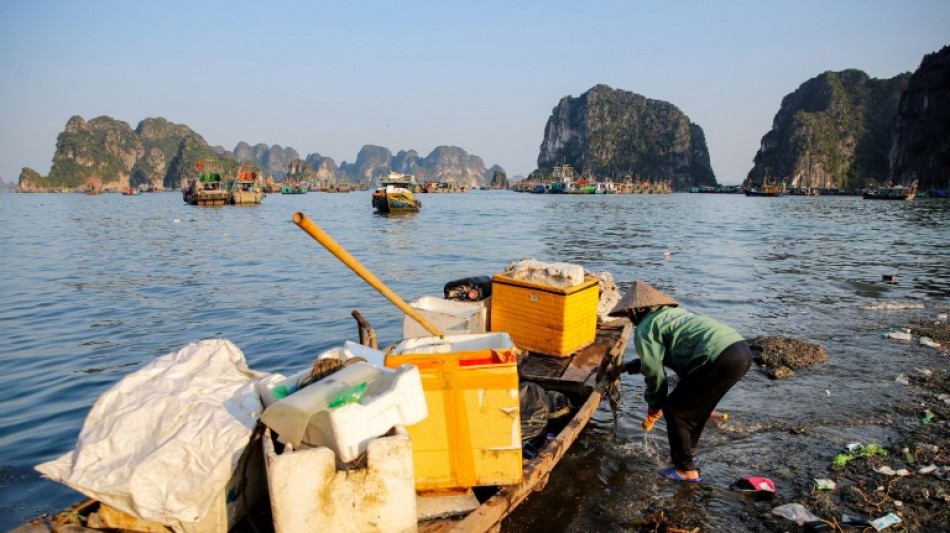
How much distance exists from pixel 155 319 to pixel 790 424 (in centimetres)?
1234

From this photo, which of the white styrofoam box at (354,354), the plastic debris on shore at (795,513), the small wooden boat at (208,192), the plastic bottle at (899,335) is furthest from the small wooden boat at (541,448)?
the small wooden boat at (208,192)

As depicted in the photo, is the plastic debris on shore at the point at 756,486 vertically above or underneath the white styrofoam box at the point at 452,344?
underneath

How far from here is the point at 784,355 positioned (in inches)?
336

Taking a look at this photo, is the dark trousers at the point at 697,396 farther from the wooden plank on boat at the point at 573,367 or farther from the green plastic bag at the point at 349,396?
the green plastic bag at the point at 349,396

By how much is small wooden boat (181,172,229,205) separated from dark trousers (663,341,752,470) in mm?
69619

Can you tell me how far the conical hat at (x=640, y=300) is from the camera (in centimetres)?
486

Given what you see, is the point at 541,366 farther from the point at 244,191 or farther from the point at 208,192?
the point at 244,191

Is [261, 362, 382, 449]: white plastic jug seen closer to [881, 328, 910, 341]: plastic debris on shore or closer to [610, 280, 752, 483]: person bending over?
[610, 280, 752, 483]: person bending over

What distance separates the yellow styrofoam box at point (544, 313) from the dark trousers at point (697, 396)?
190 cm

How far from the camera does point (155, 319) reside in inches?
473

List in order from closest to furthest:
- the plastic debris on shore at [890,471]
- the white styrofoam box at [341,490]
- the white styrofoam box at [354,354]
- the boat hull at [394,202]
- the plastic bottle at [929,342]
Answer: the white styrofoam box at [341,490] → the white styrofoam box at [354,354] → the plastic debris on shore at [890,471] → the plastic bottle at [929,342] → the boat hull at [394,202]

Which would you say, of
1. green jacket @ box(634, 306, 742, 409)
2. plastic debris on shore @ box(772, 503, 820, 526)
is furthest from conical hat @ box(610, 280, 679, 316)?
plastic debris on shore @ box(772, 503, 820, 526)

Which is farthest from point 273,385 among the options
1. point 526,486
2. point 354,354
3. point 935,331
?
point 935,331

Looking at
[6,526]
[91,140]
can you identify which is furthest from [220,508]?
[91,140]
